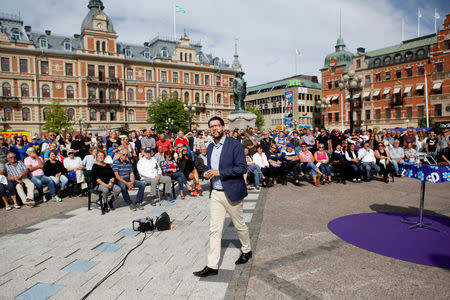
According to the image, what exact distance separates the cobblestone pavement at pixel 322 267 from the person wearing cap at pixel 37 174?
685 centimetres

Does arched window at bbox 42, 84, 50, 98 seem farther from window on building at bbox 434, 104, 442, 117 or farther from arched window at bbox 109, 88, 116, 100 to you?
window on building at bbox 434, 104, 442, 117

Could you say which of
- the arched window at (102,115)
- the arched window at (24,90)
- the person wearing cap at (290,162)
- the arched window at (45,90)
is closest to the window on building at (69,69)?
the arched window at (45,90)

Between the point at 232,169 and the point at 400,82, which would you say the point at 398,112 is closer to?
the point at 400,82

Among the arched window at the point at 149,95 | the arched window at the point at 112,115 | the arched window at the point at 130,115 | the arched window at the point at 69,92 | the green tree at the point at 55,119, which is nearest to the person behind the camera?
the green tree at the point at 55,119

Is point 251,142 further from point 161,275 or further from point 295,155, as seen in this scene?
point 161,275

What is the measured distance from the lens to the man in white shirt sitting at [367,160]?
1141 cm

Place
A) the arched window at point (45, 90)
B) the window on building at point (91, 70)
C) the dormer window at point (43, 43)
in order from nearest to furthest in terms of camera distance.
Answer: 1. the arched window at point (45, 90)
2. the dormer window at point (43, 43)
3. the window on building at point (91, 70)

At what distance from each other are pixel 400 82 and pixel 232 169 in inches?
2092

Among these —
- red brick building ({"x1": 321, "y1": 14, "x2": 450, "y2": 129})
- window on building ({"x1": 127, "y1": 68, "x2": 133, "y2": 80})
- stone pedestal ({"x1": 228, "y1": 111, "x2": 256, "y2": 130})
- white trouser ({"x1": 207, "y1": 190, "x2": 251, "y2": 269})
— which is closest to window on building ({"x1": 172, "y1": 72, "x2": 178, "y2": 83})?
window on building ({"x1": 127, "y1": 68, "x2": 133, "y2": 80})

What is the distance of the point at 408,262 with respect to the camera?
4363 mm

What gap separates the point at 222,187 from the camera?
4184 mm

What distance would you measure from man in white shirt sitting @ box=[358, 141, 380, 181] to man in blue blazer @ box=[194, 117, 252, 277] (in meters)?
8.73

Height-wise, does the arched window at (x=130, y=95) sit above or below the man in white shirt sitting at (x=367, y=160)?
above

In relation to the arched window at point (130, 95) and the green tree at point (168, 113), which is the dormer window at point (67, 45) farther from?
the green tree at point (168, 113)
